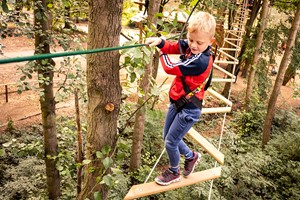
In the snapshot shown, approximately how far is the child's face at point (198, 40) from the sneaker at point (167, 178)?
1255 mm

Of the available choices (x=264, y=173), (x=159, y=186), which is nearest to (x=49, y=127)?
(x=159, y=186)

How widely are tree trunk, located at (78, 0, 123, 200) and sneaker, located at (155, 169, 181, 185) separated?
0.69m

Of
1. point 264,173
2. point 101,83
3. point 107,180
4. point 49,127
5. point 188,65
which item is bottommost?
point 264,173

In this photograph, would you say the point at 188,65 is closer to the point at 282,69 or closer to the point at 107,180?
the point at 107,180

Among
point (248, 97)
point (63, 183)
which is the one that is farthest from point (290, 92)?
point (63, 183)

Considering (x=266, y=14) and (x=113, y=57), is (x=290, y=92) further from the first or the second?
(x=113, y=57)

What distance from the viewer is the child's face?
6.28 feet

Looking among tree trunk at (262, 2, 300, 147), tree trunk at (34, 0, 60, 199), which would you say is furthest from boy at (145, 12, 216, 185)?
tree trunk at (262, 2, 300, 147)

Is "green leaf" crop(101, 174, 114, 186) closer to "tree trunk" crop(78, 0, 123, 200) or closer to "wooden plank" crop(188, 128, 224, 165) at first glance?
"tree trunk" crop(78, 0, 123, 200)

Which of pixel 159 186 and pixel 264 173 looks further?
pixel 264 173

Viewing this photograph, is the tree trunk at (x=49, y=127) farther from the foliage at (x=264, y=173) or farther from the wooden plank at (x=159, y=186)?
the foliage at (x=264, y=173)

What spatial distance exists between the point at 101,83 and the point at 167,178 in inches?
51.7

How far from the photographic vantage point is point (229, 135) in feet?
25.4

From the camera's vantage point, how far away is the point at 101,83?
67.6 inches
